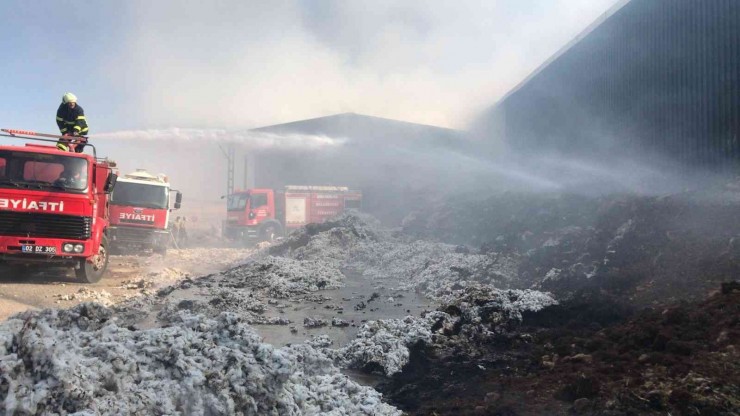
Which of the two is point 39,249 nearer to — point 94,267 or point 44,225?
point 44,225

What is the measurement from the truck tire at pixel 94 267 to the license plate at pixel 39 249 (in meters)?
0.63

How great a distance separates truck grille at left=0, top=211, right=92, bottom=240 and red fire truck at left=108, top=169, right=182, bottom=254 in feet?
20.4

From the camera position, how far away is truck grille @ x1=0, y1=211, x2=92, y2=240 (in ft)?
28.0

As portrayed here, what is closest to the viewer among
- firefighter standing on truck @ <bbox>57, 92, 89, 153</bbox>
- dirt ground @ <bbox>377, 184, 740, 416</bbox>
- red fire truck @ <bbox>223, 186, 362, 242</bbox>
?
dirt ground @ <bbox>377, 184, 740, 416</bbox>

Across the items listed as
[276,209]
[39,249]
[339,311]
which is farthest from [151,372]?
[276,209]

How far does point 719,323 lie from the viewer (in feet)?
16.4

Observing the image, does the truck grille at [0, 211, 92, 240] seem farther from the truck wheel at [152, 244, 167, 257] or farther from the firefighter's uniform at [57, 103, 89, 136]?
the truck wheel at [152, 244, 167, 257]

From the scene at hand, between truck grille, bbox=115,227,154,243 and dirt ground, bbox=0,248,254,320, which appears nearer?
dirt ground, bbox=0,248,254,320

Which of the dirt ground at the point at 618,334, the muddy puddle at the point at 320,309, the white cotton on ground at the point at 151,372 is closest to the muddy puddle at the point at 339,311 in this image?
the muddy puddle at the point at 320,309

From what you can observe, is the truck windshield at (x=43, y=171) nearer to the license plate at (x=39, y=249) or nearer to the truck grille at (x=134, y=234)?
the license plate at (x=39, y=249)

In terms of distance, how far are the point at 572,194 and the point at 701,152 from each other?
11.7ft

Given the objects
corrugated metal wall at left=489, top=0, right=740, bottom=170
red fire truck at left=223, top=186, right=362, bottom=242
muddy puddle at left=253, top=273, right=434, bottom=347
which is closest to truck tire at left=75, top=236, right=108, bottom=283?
muddy puddle at left=253, top=273, right=434, bottom=347

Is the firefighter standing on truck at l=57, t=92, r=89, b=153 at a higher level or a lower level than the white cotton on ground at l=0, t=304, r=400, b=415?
higher

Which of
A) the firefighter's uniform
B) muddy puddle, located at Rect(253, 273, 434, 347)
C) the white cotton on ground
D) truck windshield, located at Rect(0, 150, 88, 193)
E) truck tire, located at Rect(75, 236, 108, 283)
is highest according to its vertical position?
the firefighter's uniform
